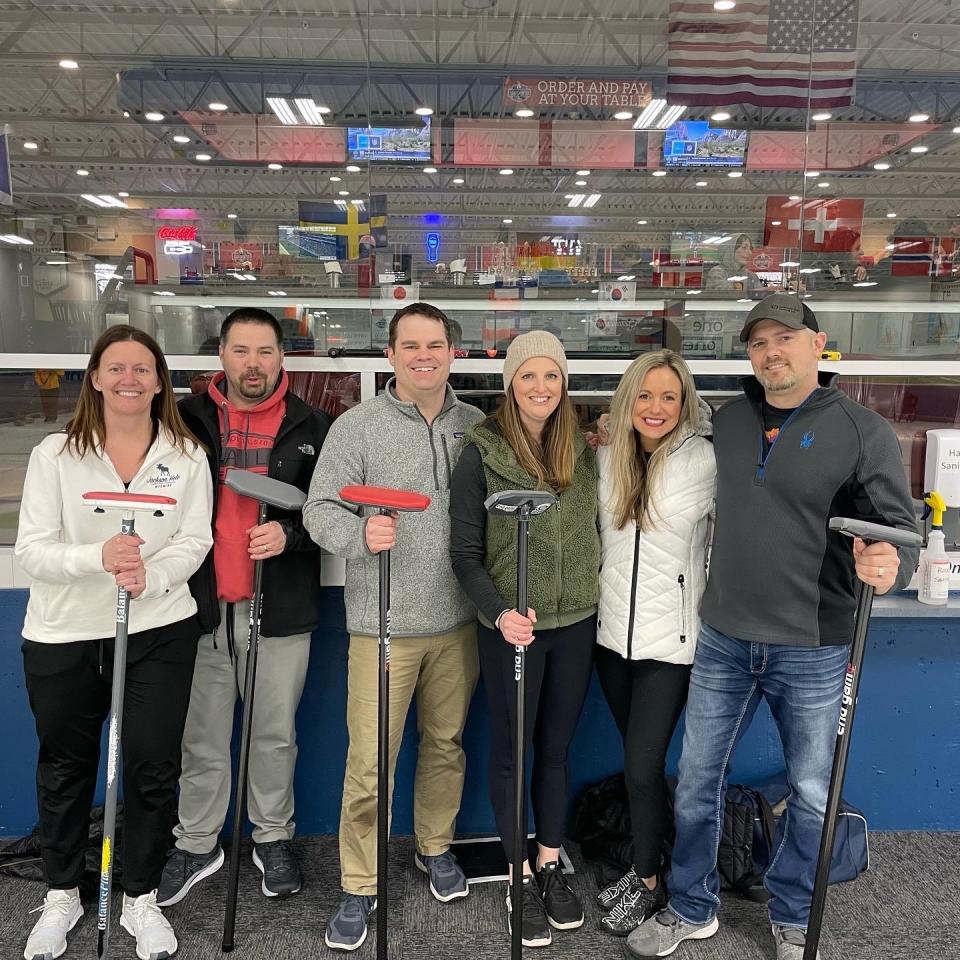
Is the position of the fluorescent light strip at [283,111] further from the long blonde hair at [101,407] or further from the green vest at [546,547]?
the green vest at [546,547]

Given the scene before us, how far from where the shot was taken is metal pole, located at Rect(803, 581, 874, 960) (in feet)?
6.25

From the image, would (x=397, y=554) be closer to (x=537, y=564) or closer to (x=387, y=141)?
(x=537, y=564)

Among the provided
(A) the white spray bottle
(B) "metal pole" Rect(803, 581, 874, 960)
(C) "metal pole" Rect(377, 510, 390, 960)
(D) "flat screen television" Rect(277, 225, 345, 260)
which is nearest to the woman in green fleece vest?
(C) "metal pole" Rect(377, 510, 390, 960)

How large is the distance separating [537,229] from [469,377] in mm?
930

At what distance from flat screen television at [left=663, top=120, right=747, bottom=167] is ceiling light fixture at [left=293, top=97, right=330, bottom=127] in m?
1.75

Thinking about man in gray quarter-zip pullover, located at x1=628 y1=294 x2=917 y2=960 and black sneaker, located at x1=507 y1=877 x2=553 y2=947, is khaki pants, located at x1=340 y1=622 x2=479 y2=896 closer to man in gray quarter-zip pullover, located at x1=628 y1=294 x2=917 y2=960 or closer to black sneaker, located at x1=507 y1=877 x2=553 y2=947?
black sneaker, located at x1=507 y1=877 x2=553 y2=947

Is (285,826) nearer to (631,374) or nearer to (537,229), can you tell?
(631,374)

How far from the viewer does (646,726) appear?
7.52 feet

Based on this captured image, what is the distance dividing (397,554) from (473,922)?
1.24 metres

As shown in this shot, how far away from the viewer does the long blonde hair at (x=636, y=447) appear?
2.23 m

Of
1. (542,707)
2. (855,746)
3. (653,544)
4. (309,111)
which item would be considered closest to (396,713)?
(542,707)

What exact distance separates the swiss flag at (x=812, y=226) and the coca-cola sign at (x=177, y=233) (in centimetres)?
286

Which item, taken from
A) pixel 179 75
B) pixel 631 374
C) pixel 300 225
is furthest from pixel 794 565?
pixel 179 75

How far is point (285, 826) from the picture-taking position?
2652 millimetres
